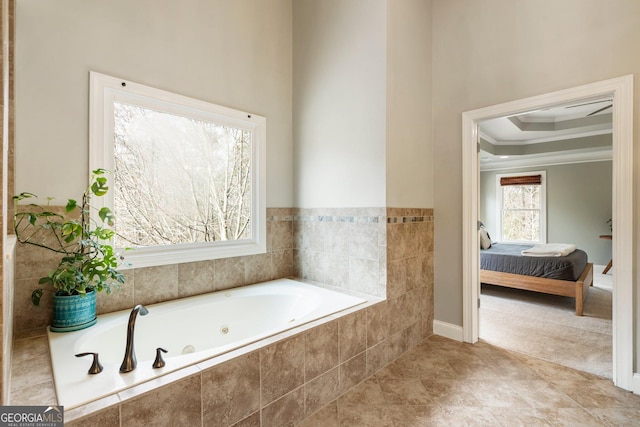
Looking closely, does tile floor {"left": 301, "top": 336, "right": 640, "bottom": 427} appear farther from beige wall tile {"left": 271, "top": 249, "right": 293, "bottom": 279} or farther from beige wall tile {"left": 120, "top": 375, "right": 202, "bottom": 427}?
beige wall tile {"left": 271, "top": 249, "right": 293, "bottom": 279}

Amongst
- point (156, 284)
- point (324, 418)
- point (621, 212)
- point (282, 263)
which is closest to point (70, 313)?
point (156, 284)

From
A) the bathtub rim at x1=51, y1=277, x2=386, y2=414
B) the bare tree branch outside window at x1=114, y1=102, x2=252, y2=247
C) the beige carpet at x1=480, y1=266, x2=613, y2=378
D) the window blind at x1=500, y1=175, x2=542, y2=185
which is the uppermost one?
the window blind at x1=500, y1=175, x2=542, y2=185

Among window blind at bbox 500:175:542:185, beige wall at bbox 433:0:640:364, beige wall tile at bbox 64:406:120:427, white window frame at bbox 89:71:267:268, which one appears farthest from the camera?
window blind at bbox 500:175:542:185

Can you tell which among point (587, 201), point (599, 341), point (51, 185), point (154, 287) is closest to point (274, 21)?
point (51, 185)

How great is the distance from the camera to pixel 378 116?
89.4 inches

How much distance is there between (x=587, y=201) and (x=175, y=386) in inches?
300

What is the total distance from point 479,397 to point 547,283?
8.15 ft

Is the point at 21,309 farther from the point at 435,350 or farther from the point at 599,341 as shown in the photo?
the point at 599,341

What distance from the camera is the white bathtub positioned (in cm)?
114

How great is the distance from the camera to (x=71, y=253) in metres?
1.63

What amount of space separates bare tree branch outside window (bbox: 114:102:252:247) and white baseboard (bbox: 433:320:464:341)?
1916 mm

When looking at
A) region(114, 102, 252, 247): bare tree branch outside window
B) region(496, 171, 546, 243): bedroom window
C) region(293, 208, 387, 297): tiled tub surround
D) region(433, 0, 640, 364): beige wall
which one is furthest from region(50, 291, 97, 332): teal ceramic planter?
region(496, 171, 546, 243): bedroom window

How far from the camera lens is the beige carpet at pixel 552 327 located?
92.4 inches

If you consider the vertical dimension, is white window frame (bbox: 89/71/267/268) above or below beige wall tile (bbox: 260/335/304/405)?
above
